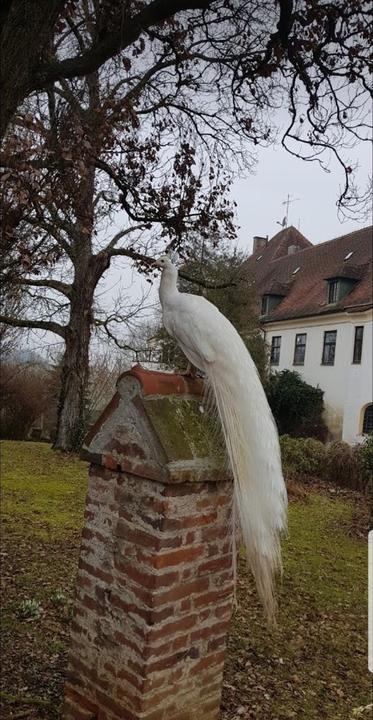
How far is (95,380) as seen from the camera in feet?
74.8

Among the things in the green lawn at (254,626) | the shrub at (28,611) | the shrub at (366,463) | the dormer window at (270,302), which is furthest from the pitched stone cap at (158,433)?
the dormer window at (270,302)

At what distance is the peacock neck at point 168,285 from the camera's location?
292 centimetres

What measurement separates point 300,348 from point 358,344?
3.76 m

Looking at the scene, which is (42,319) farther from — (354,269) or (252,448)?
(354,269)

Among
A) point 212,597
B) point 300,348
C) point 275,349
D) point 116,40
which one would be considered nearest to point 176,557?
point 212,597

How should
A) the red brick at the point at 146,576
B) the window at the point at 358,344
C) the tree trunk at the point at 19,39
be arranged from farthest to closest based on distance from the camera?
the window at the point at 358,344 → the tree trunk at the point at 19,39 → the red brick at the point at 146,576

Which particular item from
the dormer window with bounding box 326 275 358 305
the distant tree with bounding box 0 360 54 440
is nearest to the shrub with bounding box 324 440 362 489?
the distant tree with bounding box 0 360 54 440

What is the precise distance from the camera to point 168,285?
2.97 meters

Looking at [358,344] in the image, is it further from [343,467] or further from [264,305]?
[343,467]

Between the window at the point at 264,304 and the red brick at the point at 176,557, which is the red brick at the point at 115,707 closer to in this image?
the red brick at the point at 176,557

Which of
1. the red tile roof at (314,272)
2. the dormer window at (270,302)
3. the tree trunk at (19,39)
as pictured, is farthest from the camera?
the dormer window at (270,302)

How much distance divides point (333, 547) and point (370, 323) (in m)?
15.9

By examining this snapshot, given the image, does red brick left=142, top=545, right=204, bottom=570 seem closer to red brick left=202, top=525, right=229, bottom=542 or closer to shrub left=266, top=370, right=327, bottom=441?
red brick left=202, top=525, right=229, bottom=542

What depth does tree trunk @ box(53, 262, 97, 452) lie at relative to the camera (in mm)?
13266
